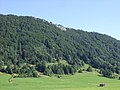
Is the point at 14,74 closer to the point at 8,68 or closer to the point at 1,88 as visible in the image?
the point at 8,68

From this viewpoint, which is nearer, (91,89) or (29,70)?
(91,89)

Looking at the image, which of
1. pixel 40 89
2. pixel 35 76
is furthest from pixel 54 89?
pixel 35 76

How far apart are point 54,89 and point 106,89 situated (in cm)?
2205

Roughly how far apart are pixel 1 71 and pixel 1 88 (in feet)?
223

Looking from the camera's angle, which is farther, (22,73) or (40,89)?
(22,73)

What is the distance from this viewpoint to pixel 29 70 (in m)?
199

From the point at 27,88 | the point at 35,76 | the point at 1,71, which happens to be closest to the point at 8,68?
the point at 1,71

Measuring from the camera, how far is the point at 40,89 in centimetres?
13038

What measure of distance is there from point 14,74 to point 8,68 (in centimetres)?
683

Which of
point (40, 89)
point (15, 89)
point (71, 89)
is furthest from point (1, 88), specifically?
point (71, 89)

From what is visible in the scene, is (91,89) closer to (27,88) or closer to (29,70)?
(27,88)

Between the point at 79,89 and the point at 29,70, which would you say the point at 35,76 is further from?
the point at 79,89

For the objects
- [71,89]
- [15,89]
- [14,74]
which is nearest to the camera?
[15,89]

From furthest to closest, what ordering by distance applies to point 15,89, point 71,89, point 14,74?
1. point 14,74
2. point 71,89
3. point 15,89
